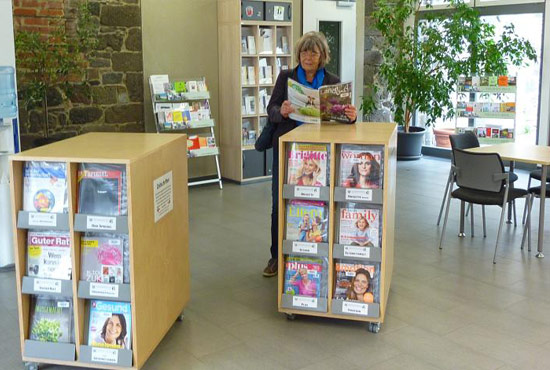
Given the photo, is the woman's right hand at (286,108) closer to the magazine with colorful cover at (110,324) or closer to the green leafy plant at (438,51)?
the magazine with colorful cover at (110,324)

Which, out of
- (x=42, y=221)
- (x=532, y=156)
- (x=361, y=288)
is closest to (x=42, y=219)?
(x=42, y=221)

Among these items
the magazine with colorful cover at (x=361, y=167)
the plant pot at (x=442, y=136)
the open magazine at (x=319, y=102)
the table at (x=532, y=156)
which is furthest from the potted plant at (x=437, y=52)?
the magazine with colorful cover at (x=361, y=167)

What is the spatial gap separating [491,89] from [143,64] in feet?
15.3

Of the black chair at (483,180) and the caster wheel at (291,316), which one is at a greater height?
the black chair at (483,180)

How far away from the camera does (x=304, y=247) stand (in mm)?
3848

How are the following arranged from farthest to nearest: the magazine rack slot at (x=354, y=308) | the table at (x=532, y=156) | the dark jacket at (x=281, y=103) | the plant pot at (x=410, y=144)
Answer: the plant pot at (x=410, y=144), the table at (x=532, y=156), the dark jacket at (x=281, y=103), the magazine rack slot at (x=354, y=308)

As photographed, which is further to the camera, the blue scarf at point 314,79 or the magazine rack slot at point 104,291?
the blue scarf at point 314,79

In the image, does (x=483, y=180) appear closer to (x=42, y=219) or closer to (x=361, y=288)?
(x=361, y=288)

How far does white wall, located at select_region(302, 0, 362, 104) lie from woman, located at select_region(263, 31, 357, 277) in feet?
14.9

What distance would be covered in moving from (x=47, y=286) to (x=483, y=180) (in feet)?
11.5

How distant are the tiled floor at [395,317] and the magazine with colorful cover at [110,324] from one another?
0.98 feet

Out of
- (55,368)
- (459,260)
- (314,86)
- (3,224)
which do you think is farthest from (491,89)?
(55,368)

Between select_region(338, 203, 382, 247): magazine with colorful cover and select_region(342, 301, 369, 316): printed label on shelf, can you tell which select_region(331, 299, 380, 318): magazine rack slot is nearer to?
select_region(342, 301, 369, 316): printed label on shelf

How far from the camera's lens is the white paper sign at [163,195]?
3.44 metres
